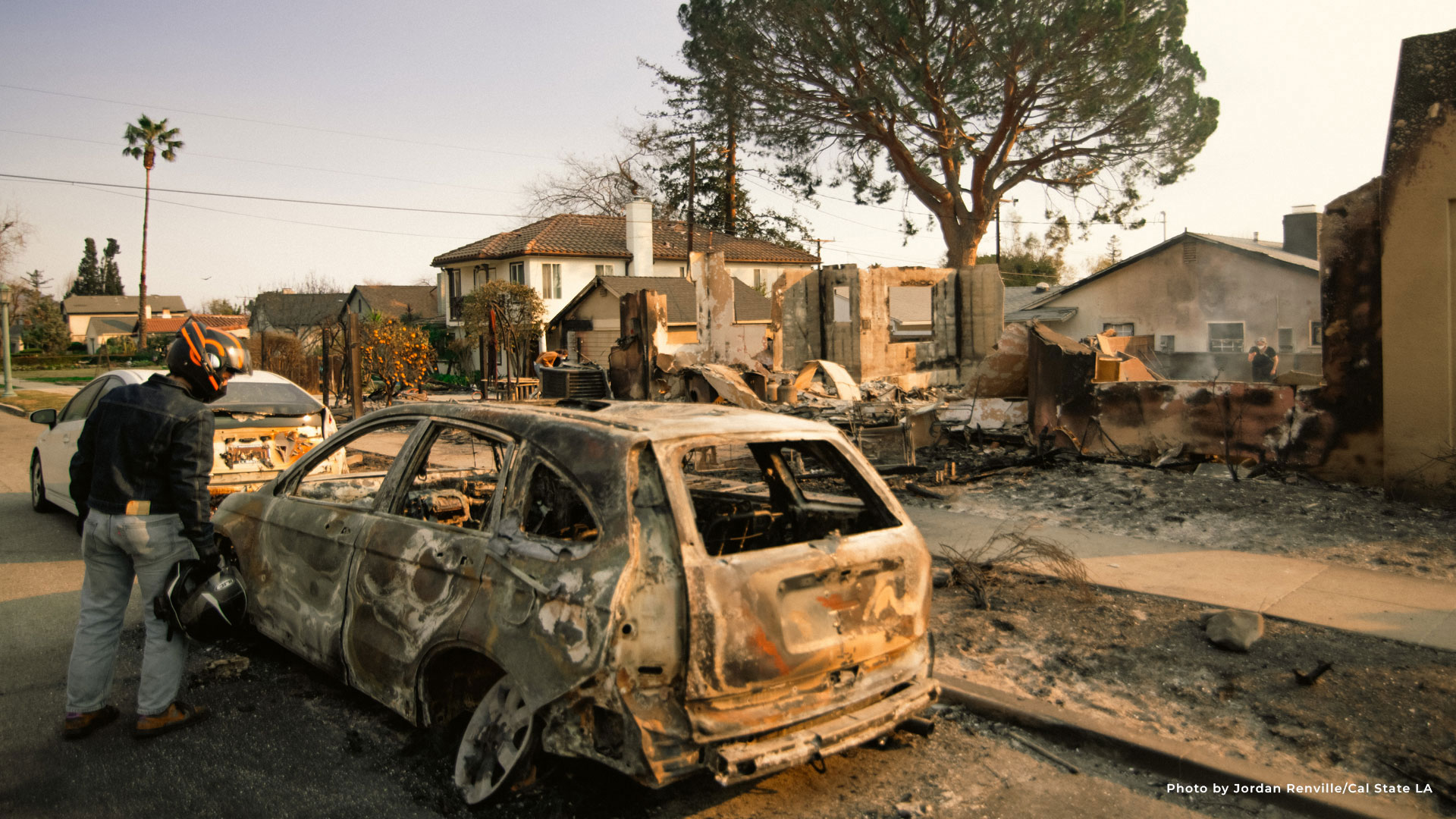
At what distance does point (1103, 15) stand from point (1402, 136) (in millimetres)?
14519

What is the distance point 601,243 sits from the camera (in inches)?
1543

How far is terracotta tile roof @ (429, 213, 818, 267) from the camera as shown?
38188 millimetres

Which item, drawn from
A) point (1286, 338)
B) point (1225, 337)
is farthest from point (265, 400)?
point (1286, 338)

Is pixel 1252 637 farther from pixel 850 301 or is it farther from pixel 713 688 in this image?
pixel 850 301

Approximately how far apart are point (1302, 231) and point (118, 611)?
3452 centimetres

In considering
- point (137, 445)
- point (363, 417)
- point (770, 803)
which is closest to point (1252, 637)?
point (770, 803)

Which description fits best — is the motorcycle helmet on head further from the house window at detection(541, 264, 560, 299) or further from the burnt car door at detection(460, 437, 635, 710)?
the house window at detection(541, 264, 560, 299)

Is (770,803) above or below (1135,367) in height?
below

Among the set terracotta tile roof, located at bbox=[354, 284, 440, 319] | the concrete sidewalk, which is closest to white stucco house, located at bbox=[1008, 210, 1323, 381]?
the concrete sidewalk

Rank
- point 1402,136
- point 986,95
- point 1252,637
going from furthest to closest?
point 986,95
point 1402,136
point 1252,637

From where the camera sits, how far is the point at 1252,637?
492 cm

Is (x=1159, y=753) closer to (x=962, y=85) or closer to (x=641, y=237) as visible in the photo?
(x=962, y=85)

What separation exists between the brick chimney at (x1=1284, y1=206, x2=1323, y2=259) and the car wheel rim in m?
33.0

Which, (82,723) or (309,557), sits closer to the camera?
(82,723)
